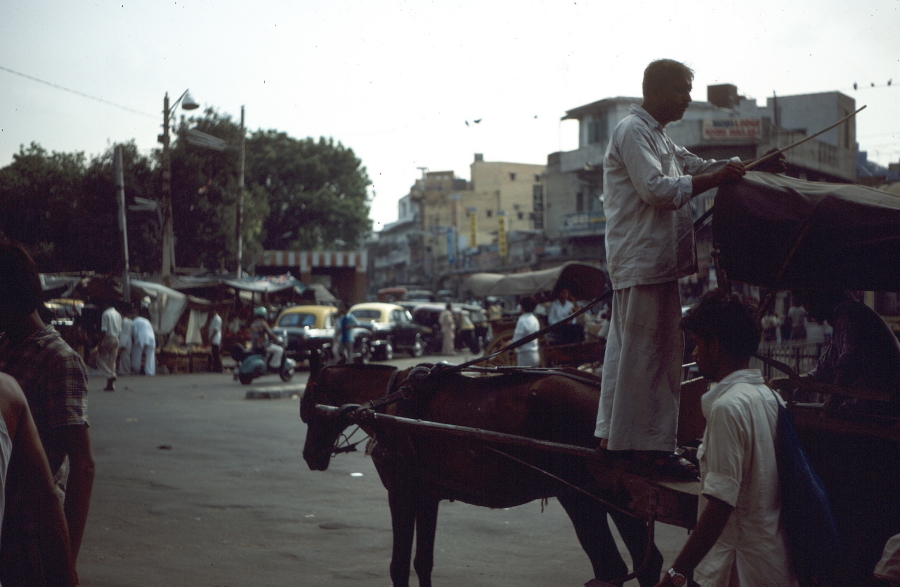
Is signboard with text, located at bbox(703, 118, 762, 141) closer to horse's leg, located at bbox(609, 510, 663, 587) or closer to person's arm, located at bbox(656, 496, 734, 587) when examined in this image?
horse's leg, located at bbox(609, 510, 663, 587)

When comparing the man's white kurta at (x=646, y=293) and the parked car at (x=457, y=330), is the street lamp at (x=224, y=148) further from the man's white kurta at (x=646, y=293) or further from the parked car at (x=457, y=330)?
the man's white kurta at (x=646, y=293)

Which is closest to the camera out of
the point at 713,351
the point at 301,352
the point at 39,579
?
the point at 39,579

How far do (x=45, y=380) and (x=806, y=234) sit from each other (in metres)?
2.61

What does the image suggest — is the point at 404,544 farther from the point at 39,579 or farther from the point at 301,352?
the point at 301,352

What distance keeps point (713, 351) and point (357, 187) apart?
5398 cm

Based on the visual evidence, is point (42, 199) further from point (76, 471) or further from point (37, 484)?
point (37, 484)

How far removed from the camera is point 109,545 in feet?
18.9

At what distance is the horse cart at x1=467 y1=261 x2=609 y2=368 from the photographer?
9711 mm

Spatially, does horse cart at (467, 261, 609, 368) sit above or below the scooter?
above

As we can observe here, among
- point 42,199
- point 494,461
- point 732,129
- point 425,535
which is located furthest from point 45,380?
point 732,129

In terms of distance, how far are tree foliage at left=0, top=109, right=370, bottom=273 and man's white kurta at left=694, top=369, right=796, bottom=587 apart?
3793mm

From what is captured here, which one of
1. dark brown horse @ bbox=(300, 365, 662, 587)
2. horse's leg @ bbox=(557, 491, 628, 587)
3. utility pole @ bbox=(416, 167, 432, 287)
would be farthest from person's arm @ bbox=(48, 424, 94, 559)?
utility pole @ bbox=(416, 167, 432, 287)

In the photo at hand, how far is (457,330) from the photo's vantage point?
99.6 feet

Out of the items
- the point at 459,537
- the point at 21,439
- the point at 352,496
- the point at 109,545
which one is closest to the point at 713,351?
the point at 21,439
